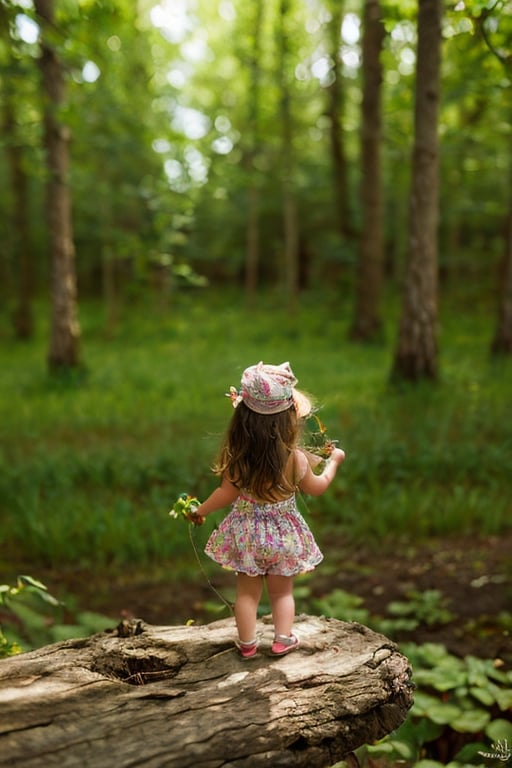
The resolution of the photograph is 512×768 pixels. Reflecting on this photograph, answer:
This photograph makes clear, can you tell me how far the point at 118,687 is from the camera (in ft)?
8.48

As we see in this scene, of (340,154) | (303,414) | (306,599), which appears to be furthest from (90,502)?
(340,154)

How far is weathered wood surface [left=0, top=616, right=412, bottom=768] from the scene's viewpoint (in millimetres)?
2252

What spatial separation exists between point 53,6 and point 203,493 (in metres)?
7.61

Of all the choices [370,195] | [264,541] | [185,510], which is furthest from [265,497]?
[370,195]

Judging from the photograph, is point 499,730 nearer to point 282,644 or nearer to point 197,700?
point 282,644

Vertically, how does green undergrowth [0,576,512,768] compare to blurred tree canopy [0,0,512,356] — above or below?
below

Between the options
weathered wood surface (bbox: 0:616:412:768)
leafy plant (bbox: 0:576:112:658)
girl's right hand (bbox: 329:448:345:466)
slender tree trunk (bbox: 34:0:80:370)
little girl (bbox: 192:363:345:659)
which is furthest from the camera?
slender tree trunk (bbox: 34:0:80:370)

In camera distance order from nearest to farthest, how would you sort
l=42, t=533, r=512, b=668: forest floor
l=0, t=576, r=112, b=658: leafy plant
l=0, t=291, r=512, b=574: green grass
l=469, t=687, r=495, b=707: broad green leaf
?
l=469, t=687, r=495, b=707: broad green leaf, l=0, t=576, r=112, b=658: leafy plant, l=42, t=533, r=512, b=668: forest floor, l=0, t=291, r=512, b=574: green grass

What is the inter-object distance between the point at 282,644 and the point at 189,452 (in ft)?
13.7

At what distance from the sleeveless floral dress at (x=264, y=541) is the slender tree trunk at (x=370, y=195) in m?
11.1

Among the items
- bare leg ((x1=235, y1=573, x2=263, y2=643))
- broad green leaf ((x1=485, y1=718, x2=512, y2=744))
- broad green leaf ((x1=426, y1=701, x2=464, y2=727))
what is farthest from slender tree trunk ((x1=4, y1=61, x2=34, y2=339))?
broad green leaf ((x1=485, y1=718, x2=512, y2=744))

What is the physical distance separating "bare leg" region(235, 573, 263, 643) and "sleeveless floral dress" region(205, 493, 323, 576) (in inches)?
2.0

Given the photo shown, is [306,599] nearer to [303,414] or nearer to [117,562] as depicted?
[117,562]

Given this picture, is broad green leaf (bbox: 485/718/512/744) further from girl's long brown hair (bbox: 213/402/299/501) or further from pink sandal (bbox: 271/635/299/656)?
girl's long brown hair (bbox: 213/402/299/501)
